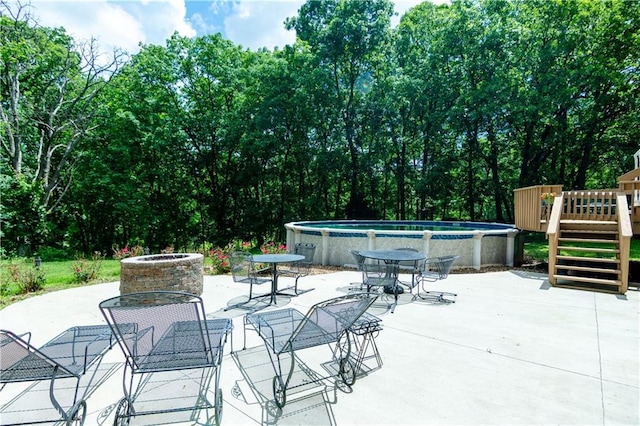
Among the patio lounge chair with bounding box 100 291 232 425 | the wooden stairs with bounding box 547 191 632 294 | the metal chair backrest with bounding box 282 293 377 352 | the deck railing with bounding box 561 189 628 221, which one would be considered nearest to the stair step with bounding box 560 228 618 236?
the wooden stairs with bounding box 547 191 632 294

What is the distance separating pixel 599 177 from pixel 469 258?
22.0 m

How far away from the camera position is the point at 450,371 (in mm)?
3043

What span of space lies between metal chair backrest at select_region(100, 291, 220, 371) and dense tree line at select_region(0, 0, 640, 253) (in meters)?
15.3

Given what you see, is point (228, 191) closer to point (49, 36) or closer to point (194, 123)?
point (194, 123)

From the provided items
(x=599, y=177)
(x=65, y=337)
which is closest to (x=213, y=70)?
(x=65, y=337)

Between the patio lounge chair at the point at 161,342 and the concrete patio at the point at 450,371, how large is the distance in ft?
0.64

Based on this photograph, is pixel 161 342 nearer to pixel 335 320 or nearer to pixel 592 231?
pixel 335 320

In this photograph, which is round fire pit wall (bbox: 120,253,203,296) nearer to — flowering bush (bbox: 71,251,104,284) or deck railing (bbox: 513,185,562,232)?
flowering bush (bbox: 71,251,104,284)

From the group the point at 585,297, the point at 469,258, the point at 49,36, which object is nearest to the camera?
the point at 585,297

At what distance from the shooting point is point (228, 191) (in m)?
20.1

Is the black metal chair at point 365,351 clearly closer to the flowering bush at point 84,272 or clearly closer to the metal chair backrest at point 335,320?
the metal chair backrest at point 335,320

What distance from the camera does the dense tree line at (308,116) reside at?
1436 centimetres

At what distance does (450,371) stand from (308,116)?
17002 millimetres

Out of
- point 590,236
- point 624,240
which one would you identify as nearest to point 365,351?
point 624,240
